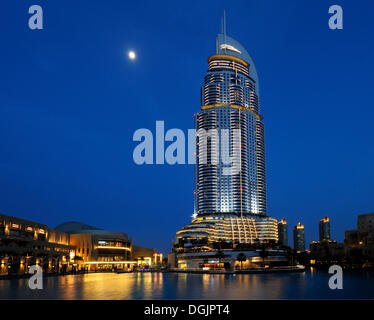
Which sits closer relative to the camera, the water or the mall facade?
the water

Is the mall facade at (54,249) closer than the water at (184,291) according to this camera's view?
No

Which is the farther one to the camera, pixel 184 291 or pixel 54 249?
pixel 54 249

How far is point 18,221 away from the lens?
340ft

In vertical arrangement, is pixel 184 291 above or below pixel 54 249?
above
